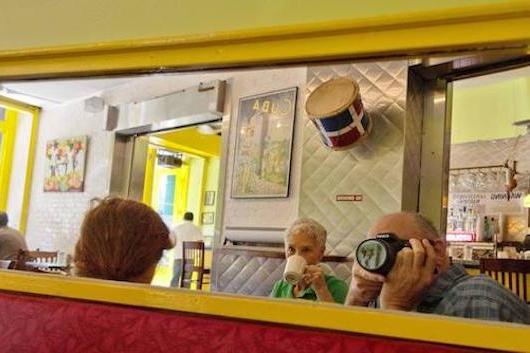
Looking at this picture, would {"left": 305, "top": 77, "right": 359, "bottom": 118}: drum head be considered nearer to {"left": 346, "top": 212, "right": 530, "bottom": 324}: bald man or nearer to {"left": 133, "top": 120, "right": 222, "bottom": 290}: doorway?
{"left": 133, "top": 120, "right": 222, "bottom": 290}: doorway

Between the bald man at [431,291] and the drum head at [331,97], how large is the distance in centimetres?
132

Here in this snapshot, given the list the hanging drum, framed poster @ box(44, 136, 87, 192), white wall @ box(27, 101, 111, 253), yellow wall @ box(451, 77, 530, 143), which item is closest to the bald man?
the hanging drum

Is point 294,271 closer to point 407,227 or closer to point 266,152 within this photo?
point 407,227

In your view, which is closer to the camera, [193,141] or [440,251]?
[440,251]

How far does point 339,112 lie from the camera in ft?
8.37

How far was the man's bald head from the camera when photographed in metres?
1.26

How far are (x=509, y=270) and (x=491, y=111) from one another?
178 inches

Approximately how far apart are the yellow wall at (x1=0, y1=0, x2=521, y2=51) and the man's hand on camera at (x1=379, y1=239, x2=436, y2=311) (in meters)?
0.45

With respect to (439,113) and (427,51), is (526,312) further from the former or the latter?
(439,113)

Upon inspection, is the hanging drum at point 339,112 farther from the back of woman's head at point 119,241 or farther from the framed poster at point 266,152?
the back of woman's head at point 119,241

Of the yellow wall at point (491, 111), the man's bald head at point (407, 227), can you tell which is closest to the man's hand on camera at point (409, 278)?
the man's bald head at point (407, 227)

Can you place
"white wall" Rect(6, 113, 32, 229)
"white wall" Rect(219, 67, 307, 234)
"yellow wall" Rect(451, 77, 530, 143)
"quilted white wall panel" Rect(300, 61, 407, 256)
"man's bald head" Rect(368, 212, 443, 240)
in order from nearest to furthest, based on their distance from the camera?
"man's bald head" Rect(368, 212, 443, 240) → "quilted white wall panel" Rect(300, 61, 407, 256) → "white wall" Rect(6, 113, 32, 229) → "white wall" Rect(219, 67, 307, 234) → "yellow wall" Rect(451, 77, 530, 143)

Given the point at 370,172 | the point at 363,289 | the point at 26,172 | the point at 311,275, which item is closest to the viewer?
the point at 363,289

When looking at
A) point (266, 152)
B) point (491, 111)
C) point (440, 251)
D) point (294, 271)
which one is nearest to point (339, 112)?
point (266, 152)
